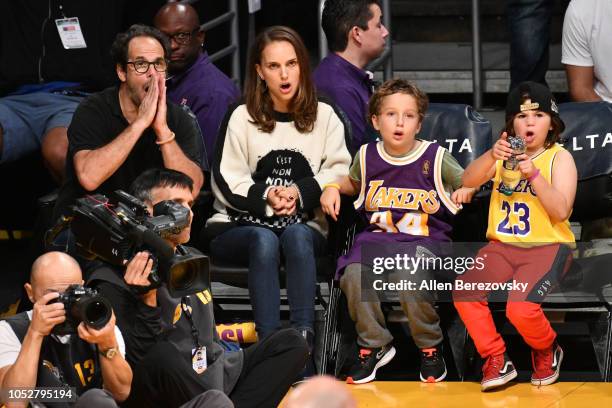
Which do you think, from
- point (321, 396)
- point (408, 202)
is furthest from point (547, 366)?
point (321, 396)

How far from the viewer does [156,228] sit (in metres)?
4.70

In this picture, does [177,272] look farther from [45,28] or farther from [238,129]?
[45,28]

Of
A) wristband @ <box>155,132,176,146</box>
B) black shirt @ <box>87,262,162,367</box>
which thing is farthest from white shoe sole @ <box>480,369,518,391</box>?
wristband @ <box>155,132,176,146</box>

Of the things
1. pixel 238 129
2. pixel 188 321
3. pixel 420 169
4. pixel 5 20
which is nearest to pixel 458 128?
pixel 420 169

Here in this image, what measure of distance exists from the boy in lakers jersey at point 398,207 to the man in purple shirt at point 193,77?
0.93 m

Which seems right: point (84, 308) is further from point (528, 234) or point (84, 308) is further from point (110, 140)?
point (528, 234)

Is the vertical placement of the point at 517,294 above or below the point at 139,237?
below

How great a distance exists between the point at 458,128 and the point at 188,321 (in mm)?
2123

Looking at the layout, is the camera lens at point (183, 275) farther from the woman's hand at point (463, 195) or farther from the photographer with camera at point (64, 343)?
the woman's hand at point (463, 195)

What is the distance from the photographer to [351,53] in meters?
7.06

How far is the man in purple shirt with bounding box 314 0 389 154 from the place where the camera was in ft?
22.4

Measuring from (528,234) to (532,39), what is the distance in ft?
5.75

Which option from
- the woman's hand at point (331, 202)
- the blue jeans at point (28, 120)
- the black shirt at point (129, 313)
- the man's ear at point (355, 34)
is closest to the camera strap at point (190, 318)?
the black shirt at point (129, 313)

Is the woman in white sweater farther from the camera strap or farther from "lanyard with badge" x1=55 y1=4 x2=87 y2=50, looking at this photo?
"lanyard with badge" x1=55 y1=4 x2=87 y2=50
